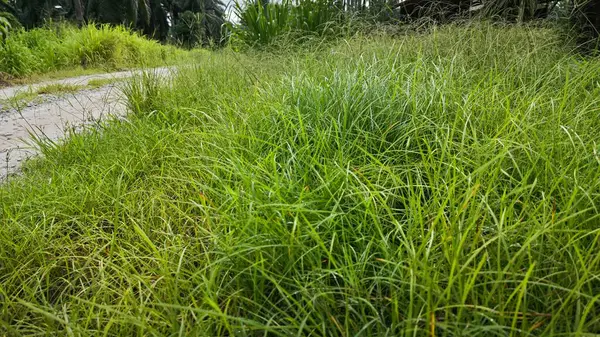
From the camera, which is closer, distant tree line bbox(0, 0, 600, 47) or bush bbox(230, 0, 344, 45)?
distant tree line bbox(0, 0, 600, 47)

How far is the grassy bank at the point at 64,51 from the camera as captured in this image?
4880 millimetres

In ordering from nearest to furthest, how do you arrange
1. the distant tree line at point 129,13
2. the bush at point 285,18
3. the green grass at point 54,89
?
the green grass at point 54,89, the bush at point 285,18, the distant tree line at point 129,13

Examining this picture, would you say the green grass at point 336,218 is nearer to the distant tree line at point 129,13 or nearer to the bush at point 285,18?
the bush at point 285,18

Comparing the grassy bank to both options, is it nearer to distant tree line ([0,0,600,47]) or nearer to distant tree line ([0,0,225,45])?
distant tree line ([0,0,600,47])

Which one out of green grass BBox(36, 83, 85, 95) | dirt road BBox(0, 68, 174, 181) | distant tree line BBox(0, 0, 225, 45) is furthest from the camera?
distant tree line BBox(0, 0, 225, 45)

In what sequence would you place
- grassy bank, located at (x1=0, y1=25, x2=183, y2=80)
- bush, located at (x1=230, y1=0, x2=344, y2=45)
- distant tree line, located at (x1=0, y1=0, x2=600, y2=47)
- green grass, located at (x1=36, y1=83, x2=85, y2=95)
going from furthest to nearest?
grassy bank, located at (x1=0, y1=25, x2=183, y2=80), bush, located at (x1=230, y1=0, x2=344, y2=45), green grass, located at (x1=36, y1=83, x2=85, y2=95), distant tree line, located at (x1=0, y1=0, x2=600, y2=47)

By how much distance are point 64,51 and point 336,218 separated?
7064 mm

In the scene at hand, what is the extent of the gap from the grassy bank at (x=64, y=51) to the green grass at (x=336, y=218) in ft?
12.5

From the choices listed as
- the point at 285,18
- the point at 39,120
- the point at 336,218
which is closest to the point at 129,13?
the point at 285,18

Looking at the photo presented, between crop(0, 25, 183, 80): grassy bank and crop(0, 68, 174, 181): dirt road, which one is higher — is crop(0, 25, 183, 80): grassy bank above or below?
above

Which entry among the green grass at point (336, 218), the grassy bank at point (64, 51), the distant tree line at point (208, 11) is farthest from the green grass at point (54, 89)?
the green grass at point (336, 218)

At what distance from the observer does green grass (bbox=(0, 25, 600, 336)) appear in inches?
22.5

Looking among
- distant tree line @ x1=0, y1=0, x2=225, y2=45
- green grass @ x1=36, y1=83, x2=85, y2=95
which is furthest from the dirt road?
distant tree line @ x1=0, y1=0, x2=225, y2=45

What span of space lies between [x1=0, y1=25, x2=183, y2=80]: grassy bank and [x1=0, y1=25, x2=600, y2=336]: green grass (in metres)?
3.81
